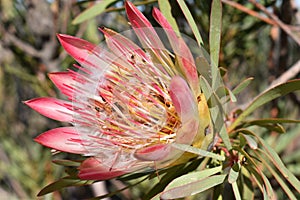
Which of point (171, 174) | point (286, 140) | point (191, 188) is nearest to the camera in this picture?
point (191, 188)

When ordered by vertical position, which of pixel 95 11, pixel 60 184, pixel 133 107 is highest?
pixel 95 11

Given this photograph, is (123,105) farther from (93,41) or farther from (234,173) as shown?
(93,41)

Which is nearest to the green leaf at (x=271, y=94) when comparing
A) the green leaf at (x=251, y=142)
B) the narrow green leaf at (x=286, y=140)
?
the green leaf at (x=251, y=142)

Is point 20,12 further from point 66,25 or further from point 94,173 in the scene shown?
point 94,173

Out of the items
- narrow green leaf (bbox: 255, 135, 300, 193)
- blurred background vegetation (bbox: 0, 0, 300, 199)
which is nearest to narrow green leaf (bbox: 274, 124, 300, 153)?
blurred background vegetation (bbox: 0, 0, 300, 199)

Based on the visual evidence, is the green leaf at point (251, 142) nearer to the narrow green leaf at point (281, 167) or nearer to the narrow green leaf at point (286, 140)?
the narrow green leaf at point (281, 167)

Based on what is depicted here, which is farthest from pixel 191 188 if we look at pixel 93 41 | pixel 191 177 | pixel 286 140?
pixel 93 41
